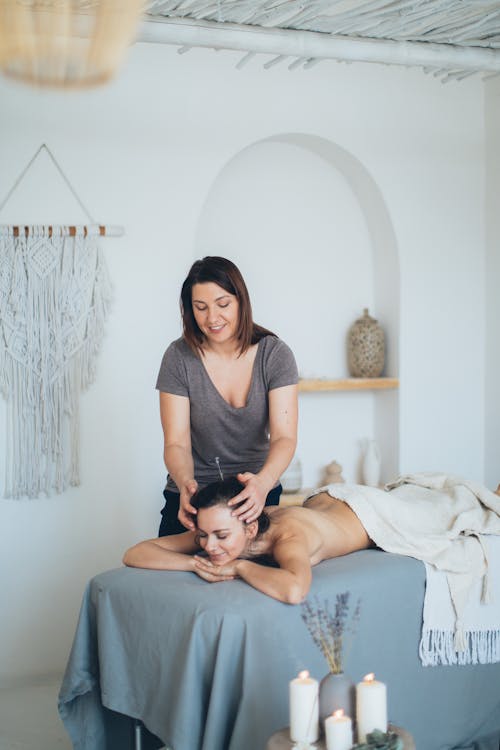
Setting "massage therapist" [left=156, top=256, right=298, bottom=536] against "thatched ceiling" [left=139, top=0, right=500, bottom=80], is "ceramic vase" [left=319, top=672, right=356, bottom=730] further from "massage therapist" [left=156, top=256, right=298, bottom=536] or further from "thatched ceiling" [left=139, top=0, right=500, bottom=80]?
"thatched ceiling" [left=139, top=0, right=500, bottom=80]

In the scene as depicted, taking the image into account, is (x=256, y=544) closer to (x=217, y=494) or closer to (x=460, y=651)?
(x=217, y=494)

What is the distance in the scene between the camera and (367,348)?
4000mm

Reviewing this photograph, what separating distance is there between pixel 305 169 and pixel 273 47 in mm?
1198

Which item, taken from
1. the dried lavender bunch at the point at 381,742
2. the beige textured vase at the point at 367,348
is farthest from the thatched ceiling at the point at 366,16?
the dried lavender bunch at the point at 381,742

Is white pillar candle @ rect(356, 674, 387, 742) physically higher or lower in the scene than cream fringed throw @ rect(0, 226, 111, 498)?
lower

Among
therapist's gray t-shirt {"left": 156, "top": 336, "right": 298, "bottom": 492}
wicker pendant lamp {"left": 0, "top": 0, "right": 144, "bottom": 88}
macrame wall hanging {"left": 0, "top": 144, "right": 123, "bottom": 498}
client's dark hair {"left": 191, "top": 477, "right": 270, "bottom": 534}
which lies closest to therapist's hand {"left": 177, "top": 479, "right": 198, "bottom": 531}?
client's dark hair {"left": 191, "top": 477, "right": 270, "bottom": 534}

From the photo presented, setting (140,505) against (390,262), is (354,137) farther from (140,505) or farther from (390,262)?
(140,505)

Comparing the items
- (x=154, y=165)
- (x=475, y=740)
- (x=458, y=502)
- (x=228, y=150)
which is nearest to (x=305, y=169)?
(x=228, y=150)

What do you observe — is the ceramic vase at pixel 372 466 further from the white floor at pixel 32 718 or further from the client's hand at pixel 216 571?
the client's hand at pixel 216 571

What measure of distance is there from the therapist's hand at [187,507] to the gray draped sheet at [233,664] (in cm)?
13

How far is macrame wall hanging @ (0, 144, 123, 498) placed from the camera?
11.1 ft

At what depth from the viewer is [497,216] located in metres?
4.07

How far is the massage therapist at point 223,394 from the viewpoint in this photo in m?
2.62

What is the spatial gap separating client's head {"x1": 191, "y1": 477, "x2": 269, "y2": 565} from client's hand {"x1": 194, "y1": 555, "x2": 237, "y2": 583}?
2 cm
